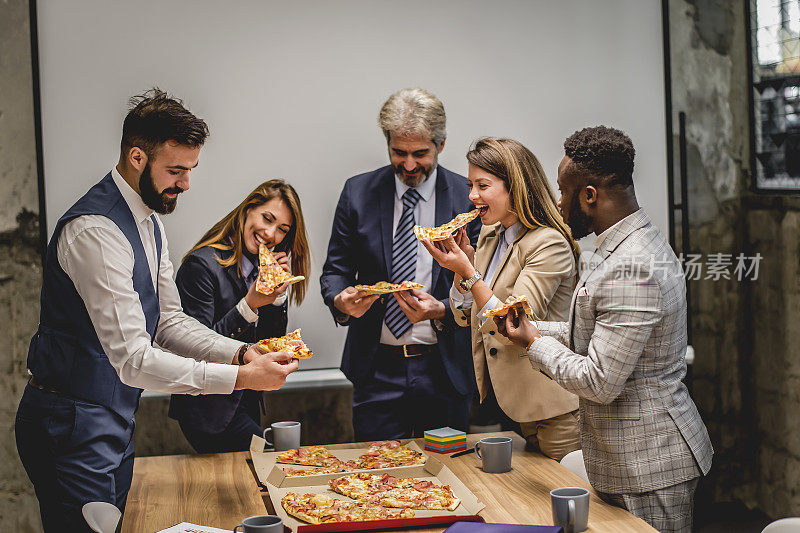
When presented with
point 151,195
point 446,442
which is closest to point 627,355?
point 446,442

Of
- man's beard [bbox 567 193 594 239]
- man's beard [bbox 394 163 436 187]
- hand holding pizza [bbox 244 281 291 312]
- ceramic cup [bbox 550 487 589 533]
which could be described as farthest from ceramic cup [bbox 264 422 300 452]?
man's beard [bbox 394 163 436 187]

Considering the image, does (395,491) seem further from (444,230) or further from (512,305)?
(444,230)

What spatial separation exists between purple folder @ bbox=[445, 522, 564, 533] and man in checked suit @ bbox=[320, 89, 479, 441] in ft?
5.17

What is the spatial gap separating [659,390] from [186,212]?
291 centimetres

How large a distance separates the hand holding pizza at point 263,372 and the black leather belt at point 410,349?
3.82 ft

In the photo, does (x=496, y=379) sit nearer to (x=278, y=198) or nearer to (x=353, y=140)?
(x=278, y=198)

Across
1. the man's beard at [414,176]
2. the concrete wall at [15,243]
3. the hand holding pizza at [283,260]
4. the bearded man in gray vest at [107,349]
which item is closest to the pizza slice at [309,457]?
the bearded man in gray vest at [107,349]

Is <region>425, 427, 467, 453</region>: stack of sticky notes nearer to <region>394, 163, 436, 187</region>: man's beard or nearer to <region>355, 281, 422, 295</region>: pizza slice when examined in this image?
<region>355, 281, 422, 295</region>: pizza slice

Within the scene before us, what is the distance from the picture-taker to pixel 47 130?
14.1 feet

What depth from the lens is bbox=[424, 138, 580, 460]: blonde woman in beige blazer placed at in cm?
299

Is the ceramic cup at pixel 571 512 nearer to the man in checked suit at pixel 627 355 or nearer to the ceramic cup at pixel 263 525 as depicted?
the man in checked suit at pixel 627 355

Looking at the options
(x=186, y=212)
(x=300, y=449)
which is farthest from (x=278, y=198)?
(x=300, y=449)

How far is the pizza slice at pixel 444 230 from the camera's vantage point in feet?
11.0

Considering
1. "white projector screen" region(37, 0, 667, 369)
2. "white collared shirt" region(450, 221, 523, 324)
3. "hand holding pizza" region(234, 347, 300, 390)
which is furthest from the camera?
"white projector screen" region(37, 0, 667, 369)
